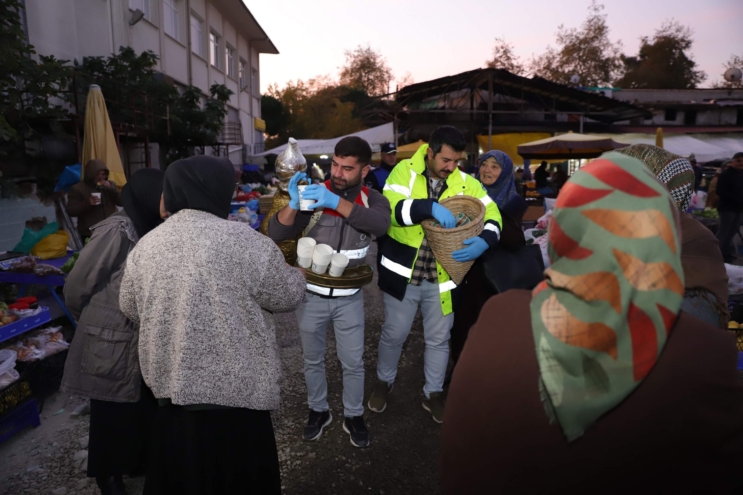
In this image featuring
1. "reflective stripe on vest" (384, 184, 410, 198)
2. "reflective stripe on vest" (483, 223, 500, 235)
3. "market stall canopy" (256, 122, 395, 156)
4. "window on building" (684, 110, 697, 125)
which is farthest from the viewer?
"window on building" (684, 110, 697, 125)

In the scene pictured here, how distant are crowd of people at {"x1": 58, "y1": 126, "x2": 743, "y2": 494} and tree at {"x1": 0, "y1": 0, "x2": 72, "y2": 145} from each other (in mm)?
3453

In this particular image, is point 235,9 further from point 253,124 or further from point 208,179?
point 208,179

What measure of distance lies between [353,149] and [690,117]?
29409mm

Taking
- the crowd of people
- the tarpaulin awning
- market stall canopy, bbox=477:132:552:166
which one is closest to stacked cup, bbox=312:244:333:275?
the crowd of people

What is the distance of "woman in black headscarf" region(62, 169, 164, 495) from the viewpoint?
2.47 metres

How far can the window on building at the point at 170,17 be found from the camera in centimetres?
1496

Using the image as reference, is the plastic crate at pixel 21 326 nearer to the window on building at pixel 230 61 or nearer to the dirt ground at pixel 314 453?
the dirt ground at pixel 314 453

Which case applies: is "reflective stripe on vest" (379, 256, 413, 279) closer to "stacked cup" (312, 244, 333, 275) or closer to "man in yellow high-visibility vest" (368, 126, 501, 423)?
"man in yellow high-visibility vest" (368, 126, 501, 423)

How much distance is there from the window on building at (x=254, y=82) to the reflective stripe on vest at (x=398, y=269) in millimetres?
24785

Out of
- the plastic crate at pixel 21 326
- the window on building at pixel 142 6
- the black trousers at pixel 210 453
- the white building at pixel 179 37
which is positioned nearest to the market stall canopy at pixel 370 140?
the white building at pixel 179 37

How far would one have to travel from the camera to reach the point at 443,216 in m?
2.98

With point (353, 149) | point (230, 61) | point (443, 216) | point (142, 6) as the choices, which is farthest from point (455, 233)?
point (230, 61)

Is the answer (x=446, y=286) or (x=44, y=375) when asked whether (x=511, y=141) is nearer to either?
(x=446, y=286)

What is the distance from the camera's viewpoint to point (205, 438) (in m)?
2.00
